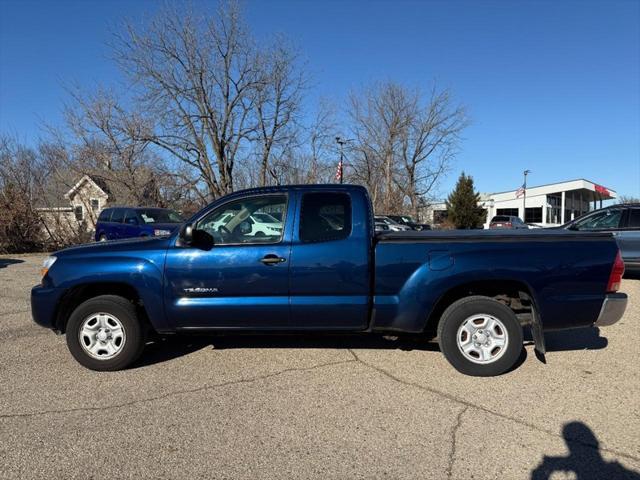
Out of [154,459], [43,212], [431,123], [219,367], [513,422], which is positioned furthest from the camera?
[431,123]

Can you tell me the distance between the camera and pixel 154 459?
2791mm

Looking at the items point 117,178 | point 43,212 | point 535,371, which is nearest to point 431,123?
point 117,178

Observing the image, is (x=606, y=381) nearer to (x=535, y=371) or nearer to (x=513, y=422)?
(x=535, y=371)

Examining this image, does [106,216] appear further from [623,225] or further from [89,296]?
[623,225]

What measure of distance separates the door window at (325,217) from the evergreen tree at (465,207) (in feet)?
131

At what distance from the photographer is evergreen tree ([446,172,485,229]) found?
41938 millimetres

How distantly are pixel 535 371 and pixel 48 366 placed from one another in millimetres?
4972

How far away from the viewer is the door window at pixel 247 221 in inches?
165

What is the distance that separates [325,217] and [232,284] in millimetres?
1115

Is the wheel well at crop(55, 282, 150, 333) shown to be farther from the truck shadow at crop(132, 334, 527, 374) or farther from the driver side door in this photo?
the truck shadow at crop(132, 334, 527, 374)

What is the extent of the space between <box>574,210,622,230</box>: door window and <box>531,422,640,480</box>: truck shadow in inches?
327

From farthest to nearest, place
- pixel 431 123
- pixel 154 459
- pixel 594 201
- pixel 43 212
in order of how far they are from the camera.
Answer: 1. pixel 594 201
2. pixel 431 123
3. pixel 43 212
4. pixel 154 459

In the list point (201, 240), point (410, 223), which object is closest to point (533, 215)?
point (410, 223)

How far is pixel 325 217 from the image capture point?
13.8 ft
